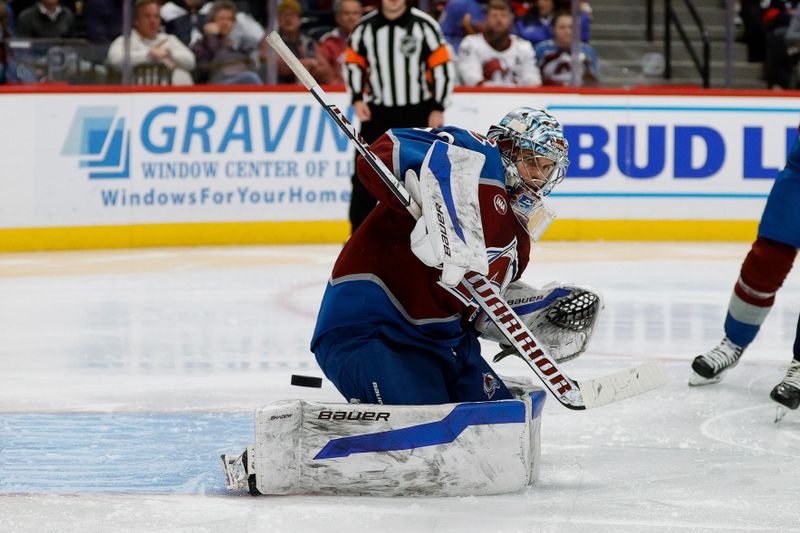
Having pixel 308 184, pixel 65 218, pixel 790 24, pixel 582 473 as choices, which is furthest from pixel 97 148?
pixel 582 473

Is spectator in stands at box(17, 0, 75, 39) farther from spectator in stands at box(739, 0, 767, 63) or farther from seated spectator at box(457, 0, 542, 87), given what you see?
spectator in stands at box(739, 0, 767, 63)

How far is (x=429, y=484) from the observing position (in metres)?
2.68

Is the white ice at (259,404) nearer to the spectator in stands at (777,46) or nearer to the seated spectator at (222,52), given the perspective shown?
the seated spectator at (222,52)

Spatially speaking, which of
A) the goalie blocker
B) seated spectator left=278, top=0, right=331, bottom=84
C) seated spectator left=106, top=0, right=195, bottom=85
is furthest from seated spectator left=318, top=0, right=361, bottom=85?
the goalie blocker

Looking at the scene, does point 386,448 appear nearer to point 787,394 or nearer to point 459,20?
point 787,394

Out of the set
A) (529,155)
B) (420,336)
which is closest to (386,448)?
(420,336)

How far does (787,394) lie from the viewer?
11.3 feet

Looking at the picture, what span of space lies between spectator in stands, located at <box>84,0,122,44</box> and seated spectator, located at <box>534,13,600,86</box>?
7.48 feet

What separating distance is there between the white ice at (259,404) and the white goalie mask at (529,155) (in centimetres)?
59

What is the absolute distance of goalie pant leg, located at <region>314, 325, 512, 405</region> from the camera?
277cm

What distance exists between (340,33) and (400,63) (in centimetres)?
117

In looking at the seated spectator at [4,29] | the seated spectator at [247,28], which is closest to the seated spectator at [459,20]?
the seated spectator at [247,28]

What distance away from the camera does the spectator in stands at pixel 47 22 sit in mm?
7004

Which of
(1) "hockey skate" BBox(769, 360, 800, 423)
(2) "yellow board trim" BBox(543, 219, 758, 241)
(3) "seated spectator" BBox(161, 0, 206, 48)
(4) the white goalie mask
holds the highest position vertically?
(4) the white goalie mask
